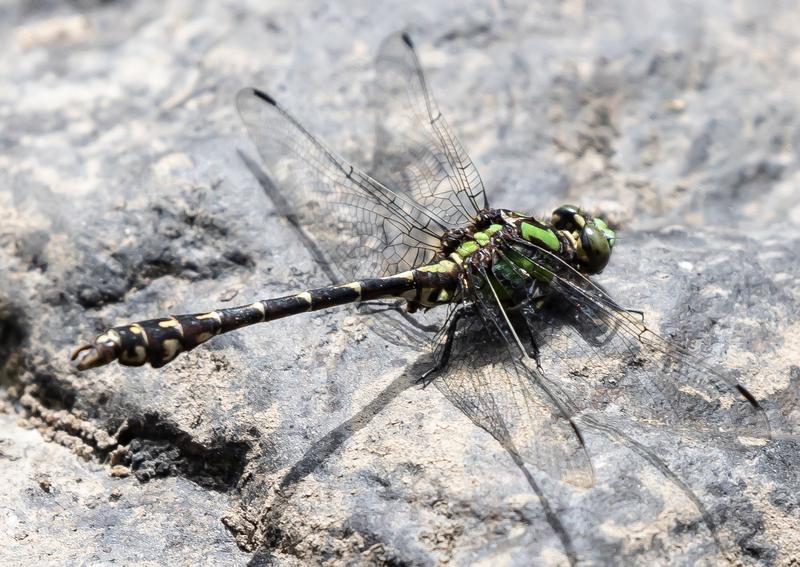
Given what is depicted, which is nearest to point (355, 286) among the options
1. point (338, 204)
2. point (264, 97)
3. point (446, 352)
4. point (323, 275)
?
point (323, 275)

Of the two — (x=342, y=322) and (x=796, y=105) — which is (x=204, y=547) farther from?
(x=796, y=105)

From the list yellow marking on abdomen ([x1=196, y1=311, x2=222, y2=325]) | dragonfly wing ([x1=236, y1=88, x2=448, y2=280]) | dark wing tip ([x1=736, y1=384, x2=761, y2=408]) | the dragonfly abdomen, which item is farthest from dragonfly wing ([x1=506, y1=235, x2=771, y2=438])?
yellow marking on abdomen ([x1=196, y1=311, x2=222, y2=325])

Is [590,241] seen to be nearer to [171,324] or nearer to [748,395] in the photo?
[748,395]

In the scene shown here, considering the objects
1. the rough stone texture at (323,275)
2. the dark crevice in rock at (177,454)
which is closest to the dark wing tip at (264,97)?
the rough stone texture at (323,275)

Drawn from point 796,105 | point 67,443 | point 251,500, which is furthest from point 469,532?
point 796,105

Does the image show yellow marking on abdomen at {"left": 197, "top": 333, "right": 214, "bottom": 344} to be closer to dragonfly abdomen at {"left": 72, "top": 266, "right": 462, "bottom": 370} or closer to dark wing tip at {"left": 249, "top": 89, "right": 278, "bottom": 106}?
dragonfly abdomen at {"left": 72, "top": 266, "right": 462, "bottom": 370}

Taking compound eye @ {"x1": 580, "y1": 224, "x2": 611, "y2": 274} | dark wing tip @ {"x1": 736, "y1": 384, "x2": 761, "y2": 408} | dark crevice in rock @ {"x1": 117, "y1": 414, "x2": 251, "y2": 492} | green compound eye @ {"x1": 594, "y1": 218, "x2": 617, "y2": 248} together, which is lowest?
dark crevice in rock @ {"x1": 117, "y1": 414, "x2": 251, "y2": 492}

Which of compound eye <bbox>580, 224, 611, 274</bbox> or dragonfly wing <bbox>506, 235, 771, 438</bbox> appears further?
compound eye <bbox>580, 224, 611, 274</bbox>
